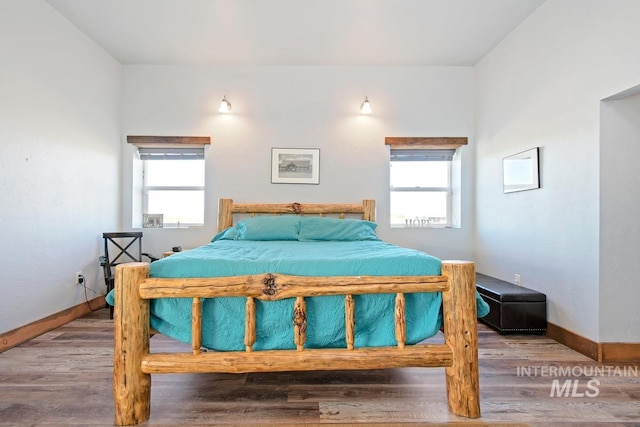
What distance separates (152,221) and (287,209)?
1.56 meters

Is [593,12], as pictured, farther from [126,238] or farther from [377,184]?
[126,238]

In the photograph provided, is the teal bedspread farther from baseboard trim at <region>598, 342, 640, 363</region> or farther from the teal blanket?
baseboard trim at <region>598, 342, 640, 363</region>

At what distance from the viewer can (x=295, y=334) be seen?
1438 mm

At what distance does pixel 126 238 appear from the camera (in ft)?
11.5

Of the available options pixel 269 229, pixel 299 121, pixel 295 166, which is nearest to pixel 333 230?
pixel 269 229

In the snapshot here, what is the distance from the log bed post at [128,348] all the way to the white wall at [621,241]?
273 centimetres

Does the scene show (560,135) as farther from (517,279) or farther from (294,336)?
(294,336)

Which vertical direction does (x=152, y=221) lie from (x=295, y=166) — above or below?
below

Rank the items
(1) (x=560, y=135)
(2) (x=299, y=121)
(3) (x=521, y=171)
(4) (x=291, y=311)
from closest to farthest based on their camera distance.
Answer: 1. (4) (x=291, y=311)
2. (1) (x=560, y=135)
3. (3) (x=521, y=171)
4. (2) (x=299, y=121)

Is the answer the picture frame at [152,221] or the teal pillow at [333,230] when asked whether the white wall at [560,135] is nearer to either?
the teal pillow at [333,230]

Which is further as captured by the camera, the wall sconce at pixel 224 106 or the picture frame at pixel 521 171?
the wall sconce at pixel 224 106

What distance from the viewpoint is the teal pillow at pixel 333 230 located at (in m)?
2.94

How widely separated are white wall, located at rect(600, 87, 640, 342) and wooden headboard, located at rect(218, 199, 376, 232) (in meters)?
1.93

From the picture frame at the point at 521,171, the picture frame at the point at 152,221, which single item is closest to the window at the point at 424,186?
the picture frame at the point at 521,171
